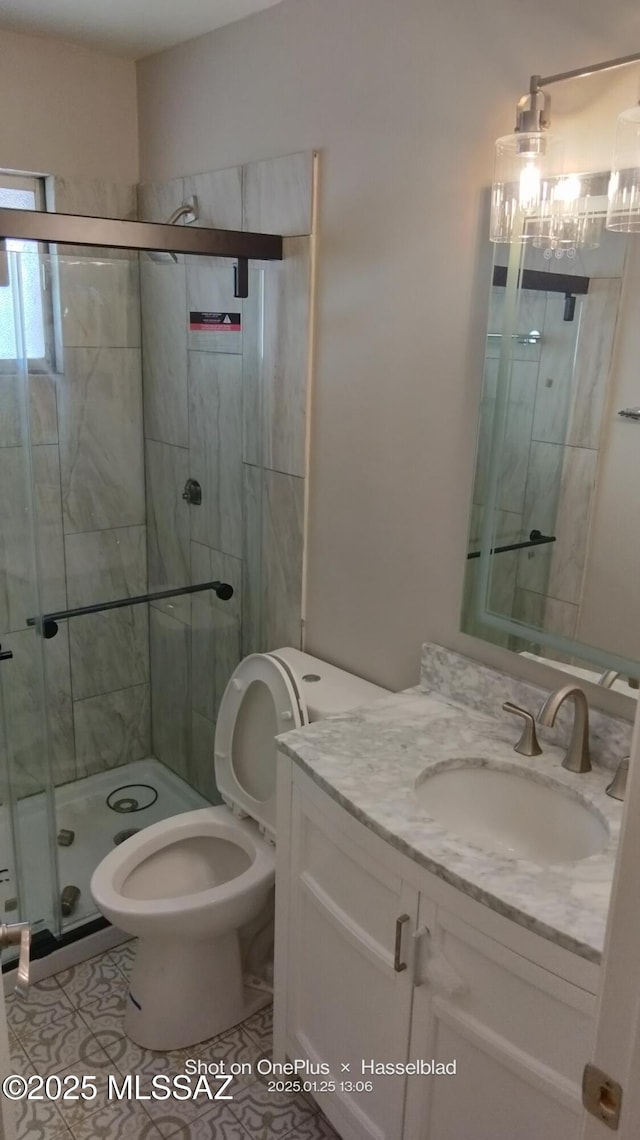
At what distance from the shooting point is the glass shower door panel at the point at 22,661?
7.46 feet

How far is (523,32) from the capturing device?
5.04 ft

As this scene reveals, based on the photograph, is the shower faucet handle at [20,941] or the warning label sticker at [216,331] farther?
the warning label sticker at [216,331]

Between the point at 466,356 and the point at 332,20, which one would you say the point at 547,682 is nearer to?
the point at 466,356

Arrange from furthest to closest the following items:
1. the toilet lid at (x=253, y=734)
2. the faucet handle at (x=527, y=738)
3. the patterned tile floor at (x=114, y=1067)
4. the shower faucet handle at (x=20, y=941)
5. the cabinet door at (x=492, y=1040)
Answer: the toilet lid at (x=253, y=734)
the patterned tile floor at (x=114, y=1067)
the faucet handle at (x=527, y=738)
the cabinet door at (x=492, y=1040)
the shower faucet handle at (x=20, y=941)

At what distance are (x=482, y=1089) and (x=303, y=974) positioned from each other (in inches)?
19.7

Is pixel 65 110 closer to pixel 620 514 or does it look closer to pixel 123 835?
pixel 620 514

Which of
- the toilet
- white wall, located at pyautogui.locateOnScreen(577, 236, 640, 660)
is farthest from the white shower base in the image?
white wall, located at pyautogui.locateOnScreen(577, 236, 640, 660)

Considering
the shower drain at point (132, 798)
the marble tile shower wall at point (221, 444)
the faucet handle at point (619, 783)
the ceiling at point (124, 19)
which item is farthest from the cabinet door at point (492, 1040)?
the ceiling at point (124, 19)

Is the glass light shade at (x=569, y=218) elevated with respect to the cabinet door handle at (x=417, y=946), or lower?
elevated

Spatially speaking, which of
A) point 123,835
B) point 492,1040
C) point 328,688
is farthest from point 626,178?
point 123,835

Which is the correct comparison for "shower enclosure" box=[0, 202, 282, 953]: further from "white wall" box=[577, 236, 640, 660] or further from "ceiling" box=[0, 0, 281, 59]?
"white wall" box=[577, 236, 640, 660]

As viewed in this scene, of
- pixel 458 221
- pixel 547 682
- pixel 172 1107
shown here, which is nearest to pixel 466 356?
pixel 458 221

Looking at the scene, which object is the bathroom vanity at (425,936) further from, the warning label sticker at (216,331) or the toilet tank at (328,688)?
the warning label sticker at (216,331)

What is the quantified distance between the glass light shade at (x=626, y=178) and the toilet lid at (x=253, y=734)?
1.19 meters
